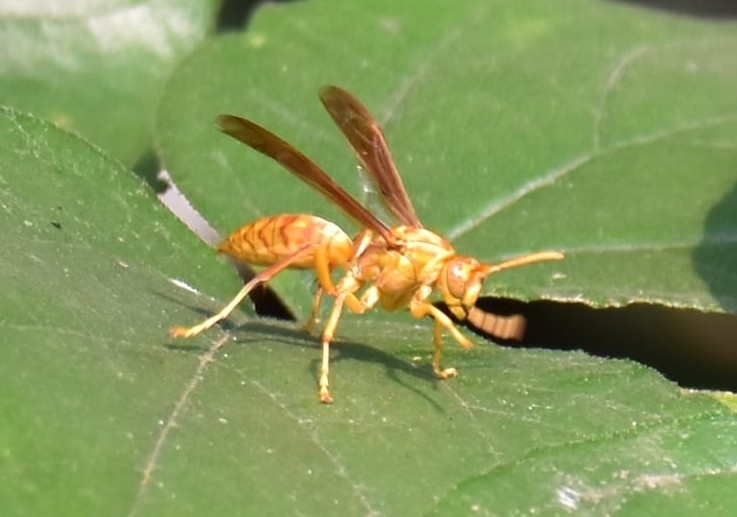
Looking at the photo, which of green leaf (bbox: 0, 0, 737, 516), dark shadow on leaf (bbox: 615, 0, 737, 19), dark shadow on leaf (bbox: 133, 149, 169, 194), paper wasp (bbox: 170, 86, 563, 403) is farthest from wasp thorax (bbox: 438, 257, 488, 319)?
dark shadow on leaf (bbox: 615, 0, 737, 19)

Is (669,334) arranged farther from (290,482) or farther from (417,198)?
(290,482)

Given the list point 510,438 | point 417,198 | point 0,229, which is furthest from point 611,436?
point 417,198

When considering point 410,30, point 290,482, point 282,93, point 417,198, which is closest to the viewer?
point 290,482

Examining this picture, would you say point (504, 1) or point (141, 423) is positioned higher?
point (504, 1)

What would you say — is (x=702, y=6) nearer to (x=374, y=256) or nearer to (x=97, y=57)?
(x=97, y=57)

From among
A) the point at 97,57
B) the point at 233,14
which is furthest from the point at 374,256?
the point at 233,14
